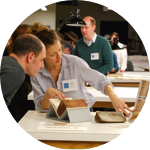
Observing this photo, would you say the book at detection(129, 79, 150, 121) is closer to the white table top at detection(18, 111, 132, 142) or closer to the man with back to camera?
the white table top at detection(18, 111, 132, 142)

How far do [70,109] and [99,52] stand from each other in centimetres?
43

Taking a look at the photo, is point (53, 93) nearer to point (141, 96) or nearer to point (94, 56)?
point (94, 56)

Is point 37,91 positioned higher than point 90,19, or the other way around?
point 90,19

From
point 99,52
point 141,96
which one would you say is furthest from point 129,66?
point 141,96

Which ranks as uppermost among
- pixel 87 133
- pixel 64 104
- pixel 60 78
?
pixel 60 78

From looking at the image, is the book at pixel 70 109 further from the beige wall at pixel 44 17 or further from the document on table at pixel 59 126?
the beige wall at pixel 44 17

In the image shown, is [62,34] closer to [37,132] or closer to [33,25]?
[33,25]

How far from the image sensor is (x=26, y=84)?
4.34ft

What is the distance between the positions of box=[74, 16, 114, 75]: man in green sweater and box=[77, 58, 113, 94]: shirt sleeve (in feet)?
0.17

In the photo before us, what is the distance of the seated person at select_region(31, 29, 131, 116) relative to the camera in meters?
1.22

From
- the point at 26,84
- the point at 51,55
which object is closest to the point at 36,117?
the point at 26,84

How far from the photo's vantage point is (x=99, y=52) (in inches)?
51.9

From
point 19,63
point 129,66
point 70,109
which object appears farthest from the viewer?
point 129,66

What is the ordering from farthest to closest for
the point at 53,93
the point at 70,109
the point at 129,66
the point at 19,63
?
1. the point at 129,66
2. the point at 53,93
3. the point at 70,109
4. the point at 19,63
